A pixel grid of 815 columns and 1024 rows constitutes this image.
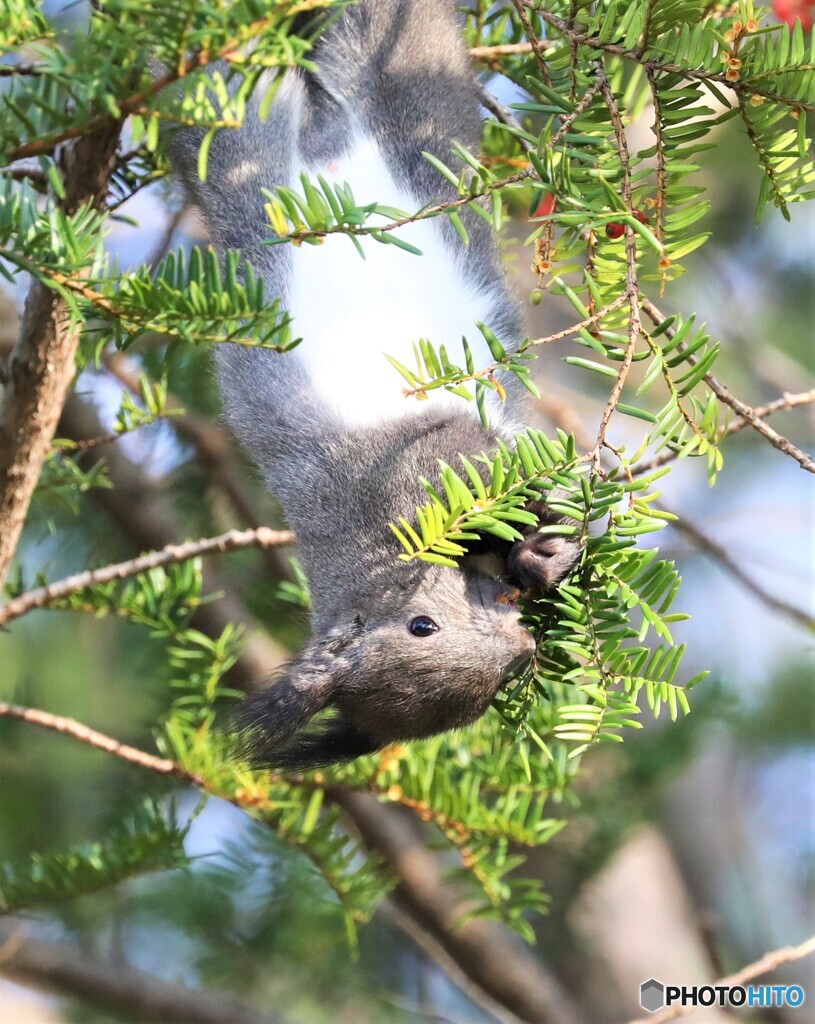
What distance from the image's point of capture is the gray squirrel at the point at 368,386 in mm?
1637

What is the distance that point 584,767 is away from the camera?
3.14 metres

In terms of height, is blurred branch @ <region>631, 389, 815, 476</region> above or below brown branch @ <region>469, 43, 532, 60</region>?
below

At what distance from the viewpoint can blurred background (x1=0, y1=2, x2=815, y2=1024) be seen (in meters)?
2.61

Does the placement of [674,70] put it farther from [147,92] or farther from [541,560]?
[541,560]

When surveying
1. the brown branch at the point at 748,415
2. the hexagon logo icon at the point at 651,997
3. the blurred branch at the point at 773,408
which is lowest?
the hexagon logo icon at the point at 651,997

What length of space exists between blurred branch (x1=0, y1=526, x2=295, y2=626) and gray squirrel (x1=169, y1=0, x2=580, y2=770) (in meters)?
0.07

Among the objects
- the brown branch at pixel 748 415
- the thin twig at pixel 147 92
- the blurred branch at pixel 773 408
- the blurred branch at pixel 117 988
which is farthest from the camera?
the blurred branch at pixel 117 988

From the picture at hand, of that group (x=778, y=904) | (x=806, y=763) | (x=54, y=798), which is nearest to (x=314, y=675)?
(x=54, y=798)

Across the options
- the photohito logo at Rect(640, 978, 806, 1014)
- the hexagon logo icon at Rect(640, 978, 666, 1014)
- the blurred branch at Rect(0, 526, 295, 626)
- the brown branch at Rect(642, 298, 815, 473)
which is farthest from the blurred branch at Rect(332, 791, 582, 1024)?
the brown branch at Rect(642, 298, 815, 473)

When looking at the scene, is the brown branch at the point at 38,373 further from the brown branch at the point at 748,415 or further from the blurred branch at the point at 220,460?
the blurred branch at the point at 220,460

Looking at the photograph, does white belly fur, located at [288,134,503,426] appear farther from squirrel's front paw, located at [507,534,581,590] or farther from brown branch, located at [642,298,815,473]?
brown branch, located at [642,298,815,473]

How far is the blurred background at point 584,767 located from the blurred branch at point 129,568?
186mm

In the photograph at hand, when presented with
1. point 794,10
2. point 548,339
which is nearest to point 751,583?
point 794,10

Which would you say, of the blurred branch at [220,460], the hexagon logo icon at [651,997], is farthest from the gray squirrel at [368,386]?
the hexagon logo icon at [651,997]
